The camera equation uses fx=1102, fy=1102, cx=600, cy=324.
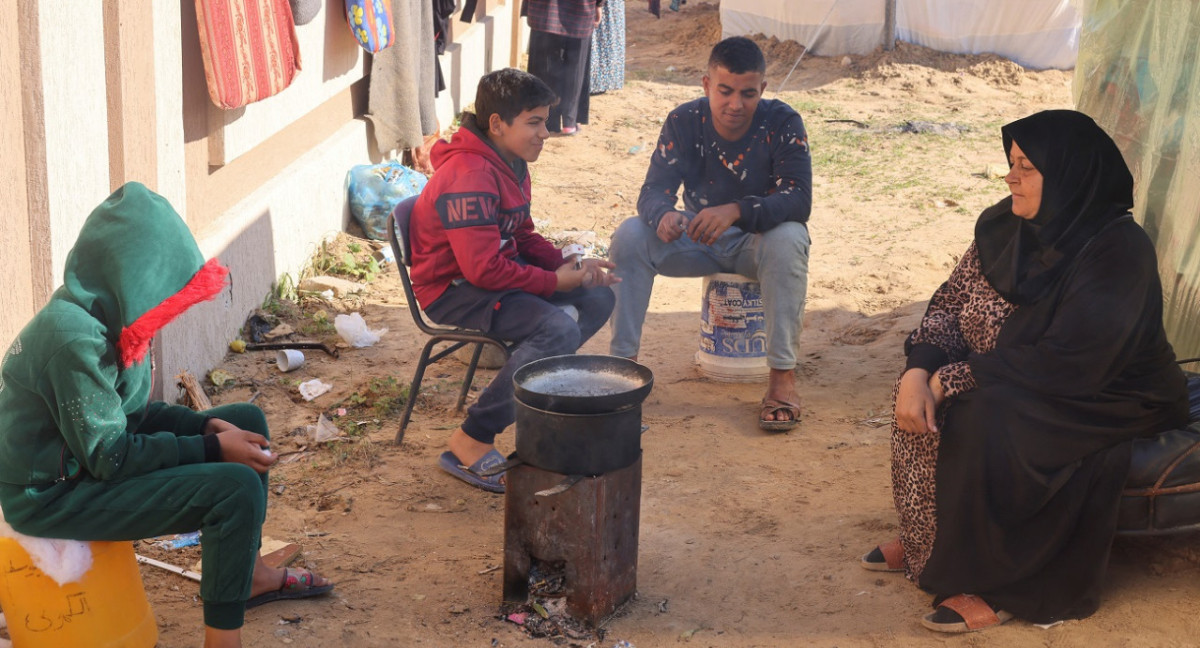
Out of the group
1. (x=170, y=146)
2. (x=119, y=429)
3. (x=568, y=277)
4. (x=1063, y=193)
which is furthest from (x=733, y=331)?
(x=119, y=429)

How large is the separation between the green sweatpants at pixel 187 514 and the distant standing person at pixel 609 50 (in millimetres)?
10154

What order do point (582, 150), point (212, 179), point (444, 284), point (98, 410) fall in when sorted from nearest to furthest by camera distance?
point (98, 410)
point (444, 284)
point (212, 179)
point (582, 150)

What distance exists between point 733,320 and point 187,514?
10.2 feet

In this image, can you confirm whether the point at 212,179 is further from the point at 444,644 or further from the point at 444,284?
the point at 444,644

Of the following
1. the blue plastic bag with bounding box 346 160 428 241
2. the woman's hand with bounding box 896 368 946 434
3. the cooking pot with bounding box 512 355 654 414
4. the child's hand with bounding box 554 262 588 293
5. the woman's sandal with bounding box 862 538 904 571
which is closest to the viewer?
the cooking pot with bounding box 512 355 654 414

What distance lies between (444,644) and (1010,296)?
6.59ft

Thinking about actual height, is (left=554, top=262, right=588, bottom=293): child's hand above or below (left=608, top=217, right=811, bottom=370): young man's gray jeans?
above

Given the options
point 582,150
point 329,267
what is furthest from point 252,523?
point 582,150

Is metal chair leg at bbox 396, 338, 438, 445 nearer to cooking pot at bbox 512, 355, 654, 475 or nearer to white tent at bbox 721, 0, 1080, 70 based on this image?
cooking pot at bbox 512, 355, 654, 475

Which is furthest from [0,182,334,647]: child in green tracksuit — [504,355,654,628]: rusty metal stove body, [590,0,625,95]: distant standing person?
[590,0,625,95]: distant standing person

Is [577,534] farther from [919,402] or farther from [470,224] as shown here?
[470,224]

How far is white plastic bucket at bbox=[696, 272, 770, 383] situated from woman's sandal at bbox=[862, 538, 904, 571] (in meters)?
1.68

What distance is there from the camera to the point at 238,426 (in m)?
3.16

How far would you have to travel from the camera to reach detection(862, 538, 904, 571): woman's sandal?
370cm
